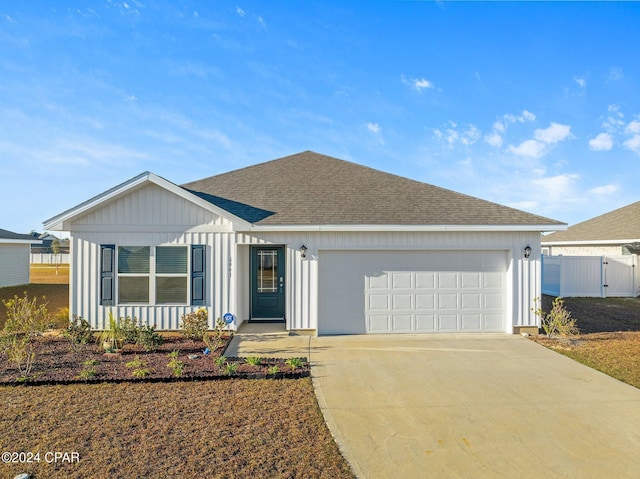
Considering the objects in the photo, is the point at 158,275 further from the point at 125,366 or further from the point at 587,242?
the point at 587,242

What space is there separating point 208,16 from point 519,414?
11.4 m

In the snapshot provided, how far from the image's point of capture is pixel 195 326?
822 cm

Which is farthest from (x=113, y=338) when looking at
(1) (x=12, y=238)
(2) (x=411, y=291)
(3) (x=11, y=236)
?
(3) (x=11, y=236)

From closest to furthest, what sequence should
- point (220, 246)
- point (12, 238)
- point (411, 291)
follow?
point (220, 246), point (411, 291), point (12, 238)

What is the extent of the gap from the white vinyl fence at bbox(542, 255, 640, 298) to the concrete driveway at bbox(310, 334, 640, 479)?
10.3 metres

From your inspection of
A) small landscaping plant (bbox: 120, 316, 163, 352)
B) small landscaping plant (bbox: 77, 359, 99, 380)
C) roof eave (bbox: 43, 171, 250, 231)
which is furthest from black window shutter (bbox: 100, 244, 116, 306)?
small landscaping plant (bbox: 77, 359, 99, 380)

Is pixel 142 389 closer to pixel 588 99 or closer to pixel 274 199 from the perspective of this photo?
pixel 274 199

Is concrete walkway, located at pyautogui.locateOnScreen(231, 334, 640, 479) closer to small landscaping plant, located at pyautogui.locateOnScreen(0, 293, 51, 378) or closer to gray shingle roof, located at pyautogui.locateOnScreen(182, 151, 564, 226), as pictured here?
gray shingle roof, located at pyautogui.locateOnScreen(182, 151, 564, 226)

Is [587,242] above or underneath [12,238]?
underneath

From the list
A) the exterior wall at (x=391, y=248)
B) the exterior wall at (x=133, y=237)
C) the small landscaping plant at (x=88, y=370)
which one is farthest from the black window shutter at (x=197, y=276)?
the small landscaping plant at (x=88, y=370)

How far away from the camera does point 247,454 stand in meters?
3.57

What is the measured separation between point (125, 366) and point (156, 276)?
2.66 metres

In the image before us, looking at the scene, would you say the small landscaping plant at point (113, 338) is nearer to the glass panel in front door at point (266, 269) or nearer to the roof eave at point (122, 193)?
the roof eave at point (122, 193)

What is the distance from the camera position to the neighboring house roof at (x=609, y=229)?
17030 millimetres
